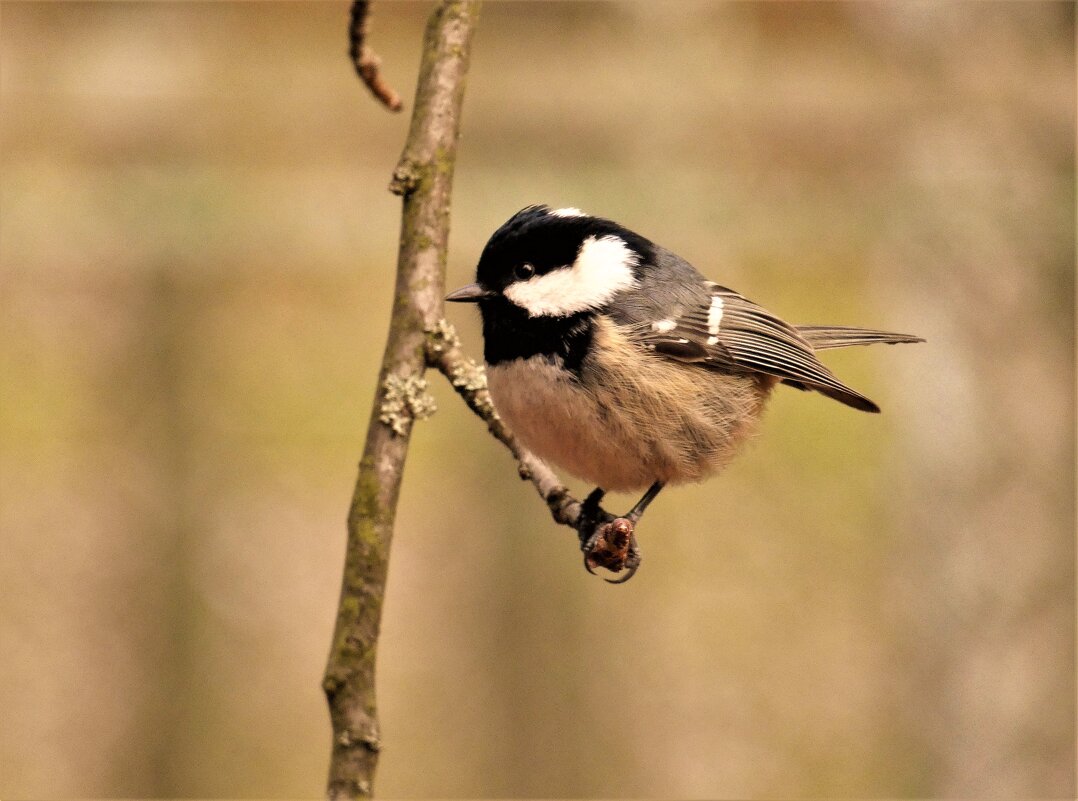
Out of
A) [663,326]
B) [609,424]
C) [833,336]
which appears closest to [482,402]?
[609,424]

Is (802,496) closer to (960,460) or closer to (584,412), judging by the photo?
(960,460)

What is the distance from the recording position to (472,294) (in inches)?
72.2

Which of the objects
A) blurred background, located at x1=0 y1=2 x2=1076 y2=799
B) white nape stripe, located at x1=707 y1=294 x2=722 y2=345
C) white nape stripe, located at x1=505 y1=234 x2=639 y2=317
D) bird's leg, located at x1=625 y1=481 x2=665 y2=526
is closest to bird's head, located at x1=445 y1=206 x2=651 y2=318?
white nape stripe, located at x1=505 y1=234 x2=639 y2=317

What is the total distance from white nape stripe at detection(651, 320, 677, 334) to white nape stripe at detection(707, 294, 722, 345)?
0.09 metres

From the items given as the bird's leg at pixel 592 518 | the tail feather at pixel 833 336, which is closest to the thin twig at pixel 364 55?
the bird's leg at pixel 592 518

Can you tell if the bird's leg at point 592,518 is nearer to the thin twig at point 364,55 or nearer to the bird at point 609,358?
the bird at point 609,358

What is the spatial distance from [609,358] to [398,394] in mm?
626

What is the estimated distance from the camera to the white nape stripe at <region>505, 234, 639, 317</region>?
6.02ft

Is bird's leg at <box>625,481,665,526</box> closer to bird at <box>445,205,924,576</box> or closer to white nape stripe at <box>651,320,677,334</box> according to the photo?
bird at <box>445,205,924,576</box>

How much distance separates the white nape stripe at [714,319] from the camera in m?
2.01

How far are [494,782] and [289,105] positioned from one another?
196 centimetres

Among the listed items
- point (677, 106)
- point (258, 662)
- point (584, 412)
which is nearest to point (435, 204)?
point (584, 412)

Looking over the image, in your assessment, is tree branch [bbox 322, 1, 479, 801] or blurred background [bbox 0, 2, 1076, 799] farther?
blurred background [bbox 0, 2, 1076, 799]

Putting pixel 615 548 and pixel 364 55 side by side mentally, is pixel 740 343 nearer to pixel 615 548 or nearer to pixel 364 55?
pixel 615 548
